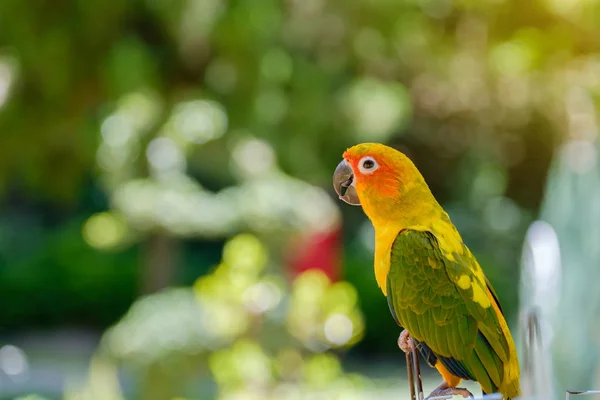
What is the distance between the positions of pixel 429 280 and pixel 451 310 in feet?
0.13

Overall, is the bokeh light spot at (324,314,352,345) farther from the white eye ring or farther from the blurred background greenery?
the white eye ring

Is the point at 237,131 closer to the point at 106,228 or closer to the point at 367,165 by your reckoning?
the point at 106,228

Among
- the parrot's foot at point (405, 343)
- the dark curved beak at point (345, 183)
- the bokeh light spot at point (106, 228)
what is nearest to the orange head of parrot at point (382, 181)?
the dark curved beak at point (345, 183)

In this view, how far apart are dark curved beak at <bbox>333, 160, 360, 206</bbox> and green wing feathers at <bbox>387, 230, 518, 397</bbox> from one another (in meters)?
0.08

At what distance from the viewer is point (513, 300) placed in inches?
215

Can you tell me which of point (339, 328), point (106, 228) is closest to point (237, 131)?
point (106, 228)

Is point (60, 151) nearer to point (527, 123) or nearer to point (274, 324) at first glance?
point (274, 324)

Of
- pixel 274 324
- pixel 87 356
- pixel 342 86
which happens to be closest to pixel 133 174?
pixel 274 324

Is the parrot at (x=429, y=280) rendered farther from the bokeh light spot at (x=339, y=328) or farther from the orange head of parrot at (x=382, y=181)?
the bokeh light spot at (x=339, y=328)

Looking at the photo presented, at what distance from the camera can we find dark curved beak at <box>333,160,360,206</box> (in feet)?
2.49

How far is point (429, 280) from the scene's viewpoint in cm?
73

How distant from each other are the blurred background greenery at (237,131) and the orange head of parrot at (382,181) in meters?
0.90

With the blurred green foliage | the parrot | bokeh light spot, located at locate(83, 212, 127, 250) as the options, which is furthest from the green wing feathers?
bokeh light spot, located at locate(83, 212, 127, 250)

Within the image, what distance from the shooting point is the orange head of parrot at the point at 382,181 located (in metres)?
0.72
